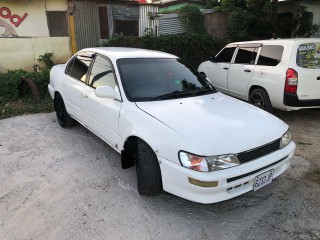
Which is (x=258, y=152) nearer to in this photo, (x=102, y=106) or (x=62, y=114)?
(x=102, y=106)

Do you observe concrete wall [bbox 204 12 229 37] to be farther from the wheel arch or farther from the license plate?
the license plate

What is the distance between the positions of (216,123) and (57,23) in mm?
9194

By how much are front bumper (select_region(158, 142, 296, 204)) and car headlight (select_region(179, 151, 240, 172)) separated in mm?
38

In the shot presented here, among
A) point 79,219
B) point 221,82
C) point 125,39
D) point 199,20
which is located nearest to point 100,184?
point 79,219

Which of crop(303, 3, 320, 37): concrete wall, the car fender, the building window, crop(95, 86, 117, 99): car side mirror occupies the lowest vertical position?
the car fender

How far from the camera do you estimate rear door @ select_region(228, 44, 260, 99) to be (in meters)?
6.04

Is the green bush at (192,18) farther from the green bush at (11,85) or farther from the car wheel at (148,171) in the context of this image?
the car wheel at (148,171)

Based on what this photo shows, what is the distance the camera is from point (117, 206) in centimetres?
309

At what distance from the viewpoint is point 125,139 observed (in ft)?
10.8

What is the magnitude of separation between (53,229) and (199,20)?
37.7 feet

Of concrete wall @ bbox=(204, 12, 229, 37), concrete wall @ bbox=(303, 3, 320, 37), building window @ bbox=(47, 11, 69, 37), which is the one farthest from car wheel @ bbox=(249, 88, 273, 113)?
concrete wall @ bbox=(303, 3, 320, 37)

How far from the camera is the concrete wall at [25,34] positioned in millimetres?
9398

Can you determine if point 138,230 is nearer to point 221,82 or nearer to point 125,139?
point 125,139

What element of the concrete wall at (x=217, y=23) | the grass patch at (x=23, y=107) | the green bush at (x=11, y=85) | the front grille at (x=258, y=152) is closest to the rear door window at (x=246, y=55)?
the front grille at (x=258, y=152)
